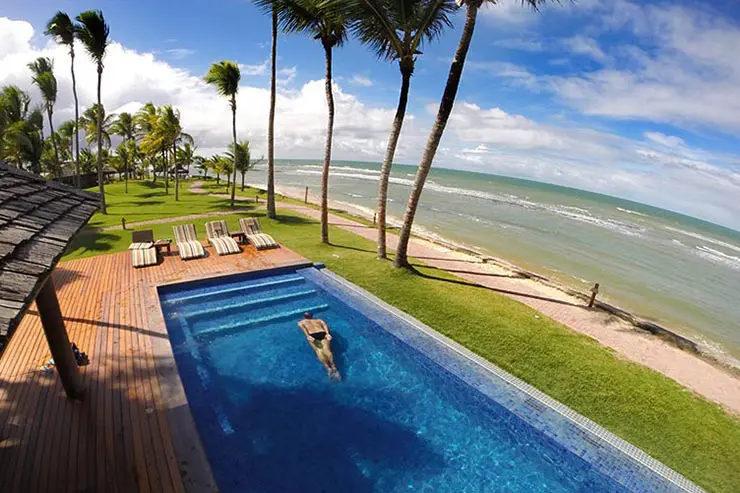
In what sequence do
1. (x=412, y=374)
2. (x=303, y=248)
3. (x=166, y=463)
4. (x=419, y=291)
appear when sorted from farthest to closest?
(x=303, y=248) → (x=419, y=291) → (x=412, y=374) → (x=166, y=463)

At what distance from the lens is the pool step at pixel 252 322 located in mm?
8906

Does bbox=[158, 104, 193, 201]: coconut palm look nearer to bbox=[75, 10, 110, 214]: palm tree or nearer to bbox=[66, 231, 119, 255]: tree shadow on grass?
bbox=[75, 10, 110, 214]: palm tree

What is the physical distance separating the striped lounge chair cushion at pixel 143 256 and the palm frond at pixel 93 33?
12004 millimetres

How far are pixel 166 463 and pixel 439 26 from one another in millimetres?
13643

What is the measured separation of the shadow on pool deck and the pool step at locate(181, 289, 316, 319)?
3.10 m

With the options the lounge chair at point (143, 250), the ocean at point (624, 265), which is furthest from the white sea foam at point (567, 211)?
the lounge chair at point (143, 250)

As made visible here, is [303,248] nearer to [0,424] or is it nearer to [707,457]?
[0,424]

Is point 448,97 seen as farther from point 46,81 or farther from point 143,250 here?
point 46,81

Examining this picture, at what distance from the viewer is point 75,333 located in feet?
25.1

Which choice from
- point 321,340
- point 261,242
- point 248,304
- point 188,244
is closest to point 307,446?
point 321,340

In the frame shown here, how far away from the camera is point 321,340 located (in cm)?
856

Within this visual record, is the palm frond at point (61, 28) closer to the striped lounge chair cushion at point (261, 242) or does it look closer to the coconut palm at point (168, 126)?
the coconut palm at point (168, 126)

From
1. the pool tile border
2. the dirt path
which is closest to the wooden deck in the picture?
the pool tile border

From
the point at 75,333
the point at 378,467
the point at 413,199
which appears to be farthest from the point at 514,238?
the point at 75,333
